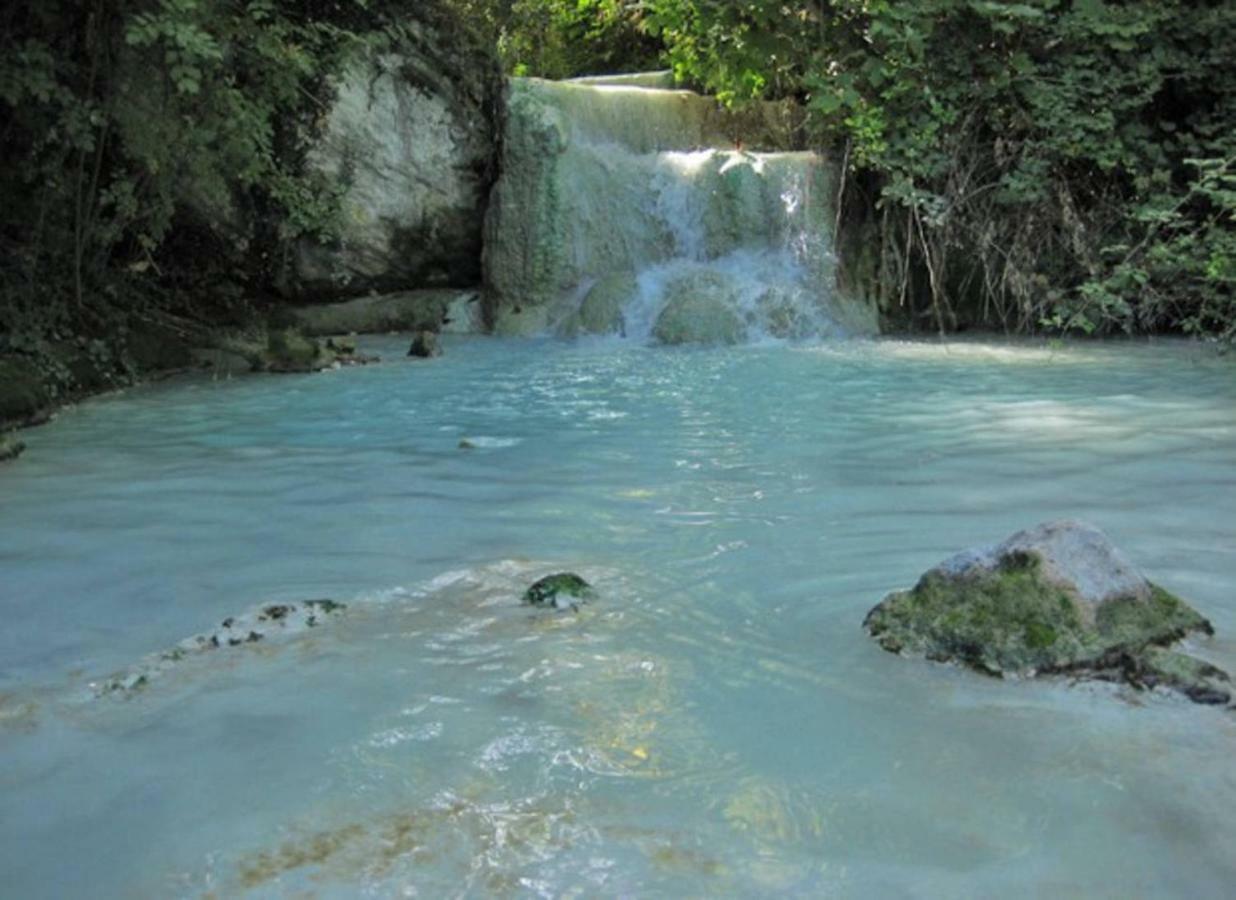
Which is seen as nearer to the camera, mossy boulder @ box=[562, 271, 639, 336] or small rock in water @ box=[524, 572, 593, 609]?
small rock in water @ box=[524, 572, 593, 609]

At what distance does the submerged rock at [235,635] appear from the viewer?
2627 millimetres

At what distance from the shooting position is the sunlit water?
191cm

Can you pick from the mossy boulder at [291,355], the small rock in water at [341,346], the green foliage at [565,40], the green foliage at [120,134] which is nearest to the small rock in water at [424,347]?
the small rock in water at [341,346]

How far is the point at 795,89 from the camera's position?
12.5 metres

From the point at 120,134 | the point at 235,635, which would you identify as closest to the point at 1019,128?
the point at 120,134

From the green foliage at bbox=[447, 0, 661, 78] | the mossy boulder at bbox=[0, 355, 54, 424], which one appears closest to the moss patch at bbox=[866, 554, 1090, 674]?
the mossy boulder at bbox=[0, 355, 54, 424]

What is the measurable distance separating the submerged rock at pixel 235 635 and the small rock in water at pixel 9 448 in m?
2.86

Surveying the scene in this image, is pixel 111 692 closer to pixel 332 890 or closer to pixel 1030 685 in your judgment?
pixel 332 890

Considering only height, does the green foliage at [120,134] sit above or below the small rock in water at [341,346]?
above

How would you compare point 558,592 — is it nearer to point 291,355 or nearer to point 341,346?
point 291,355

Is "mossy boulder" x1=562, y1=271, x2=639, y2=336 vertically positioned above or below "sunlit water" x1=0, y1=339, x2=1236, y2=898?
above

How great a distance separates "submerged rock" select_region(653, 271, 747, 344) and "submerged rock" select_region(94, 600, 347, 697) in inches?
295

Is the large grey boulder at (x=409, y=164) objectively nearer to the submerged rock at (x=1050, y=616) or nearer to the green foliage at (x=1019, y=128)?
the green foliage at (x=1019, y=128)

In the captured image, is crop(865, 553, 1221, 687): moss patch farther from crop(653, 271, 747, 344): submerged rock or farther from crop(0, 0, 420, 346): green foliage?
crop(653, 271, 747, 344): submerged rock
